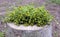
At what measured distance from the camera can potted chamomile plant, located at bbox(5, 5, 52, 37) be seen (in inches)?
153

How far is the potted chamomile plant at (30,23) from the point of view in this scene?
388 centimetres

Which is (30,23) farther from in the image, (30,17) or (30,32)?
(30,32)

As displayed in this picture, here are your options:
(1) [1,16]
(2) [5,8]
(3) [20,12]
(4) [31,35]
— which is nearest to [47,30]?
(4) [31,35]

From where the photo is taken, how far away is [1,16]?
604 centimetres

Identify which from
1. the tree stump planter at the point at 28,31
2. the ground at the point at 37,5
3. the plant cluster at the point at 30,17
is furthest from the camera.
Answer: the ground at the point at 37,5

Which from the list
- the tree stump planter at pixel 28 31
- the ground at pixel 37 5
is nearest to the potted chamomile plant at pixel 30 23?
the tree stump planter at pixel 28 31

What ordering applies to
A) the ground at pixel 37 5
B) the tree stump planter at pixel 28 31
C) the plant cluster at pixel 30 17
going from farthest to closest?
the ground at pixel 37 5
the plant cluster at pixel 30 17
the tree stump planter at pixel 28 31

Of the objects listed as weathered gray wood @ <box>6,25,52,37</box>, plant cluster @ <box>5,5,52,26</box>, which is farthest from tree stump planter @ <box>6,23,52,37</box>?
plant cluster @ <box>5,5,52,26</box>

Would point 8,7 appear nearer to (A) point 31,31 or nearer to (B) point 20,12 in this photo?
(B) point 20,12

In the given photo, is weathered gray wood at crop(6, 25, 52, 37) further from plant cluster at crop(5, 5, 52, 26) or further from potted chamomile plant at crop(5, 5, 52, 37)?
plant cluster at crop(5, 5, 52, 26)

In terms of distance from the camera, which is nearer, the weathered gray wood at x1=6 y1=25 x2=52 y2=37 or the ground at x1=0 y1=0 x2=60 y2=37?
the weathered gray wood at x1=6 y1=25 x2=52 y2=37

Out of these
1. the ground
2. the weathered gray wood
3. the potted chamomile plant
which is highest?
the potted chamomile plant

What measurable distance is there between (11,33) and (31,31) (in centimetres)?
49

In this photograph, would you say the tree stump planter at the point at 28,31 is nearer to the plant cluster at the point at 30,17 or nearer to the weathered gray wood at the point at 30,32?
the weathered gray wood at the point at 30,32
